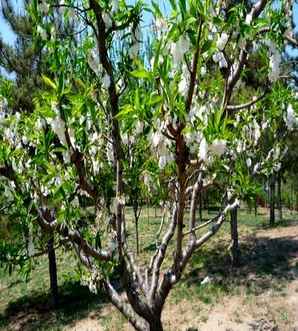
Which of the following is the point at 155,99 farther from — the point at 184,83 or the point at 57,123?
the point at 57,123

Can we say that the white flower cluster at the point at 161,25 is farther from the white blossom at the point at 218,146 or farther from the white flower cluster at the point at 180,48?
the white blossom at the point at 218,146

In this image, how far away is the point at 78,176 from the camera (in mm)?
5082

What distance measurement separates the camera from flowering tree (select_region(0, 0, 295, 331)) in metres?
3.23

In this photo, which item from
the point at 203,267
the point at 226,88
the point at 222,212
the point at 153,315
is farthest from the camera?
the point at 203,267

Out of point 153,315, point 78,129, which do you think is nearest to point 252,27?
point 78,129

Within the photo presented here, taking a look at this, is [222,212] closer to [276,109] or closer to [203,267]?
[276,109]

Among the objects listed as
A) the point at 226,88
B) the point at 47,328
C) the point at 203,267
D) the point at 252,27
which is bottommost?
the point at 47,328

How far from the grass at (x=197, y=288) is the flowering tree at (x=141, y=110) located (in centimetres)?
761

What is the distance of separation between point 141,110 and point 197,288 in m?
12.6

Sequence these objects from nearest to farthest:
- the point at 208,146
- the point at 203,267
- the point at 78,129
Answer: the point at 208,146
the point at 78,129
the point at 203,267

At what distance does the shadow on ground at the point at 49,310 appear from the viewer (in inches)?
594

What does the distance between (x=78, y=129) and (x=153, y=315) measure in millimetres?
2445

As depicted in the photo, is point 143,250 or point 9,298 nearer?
point 9,298

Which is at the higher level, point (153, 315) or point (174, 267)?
point (174, 267)
